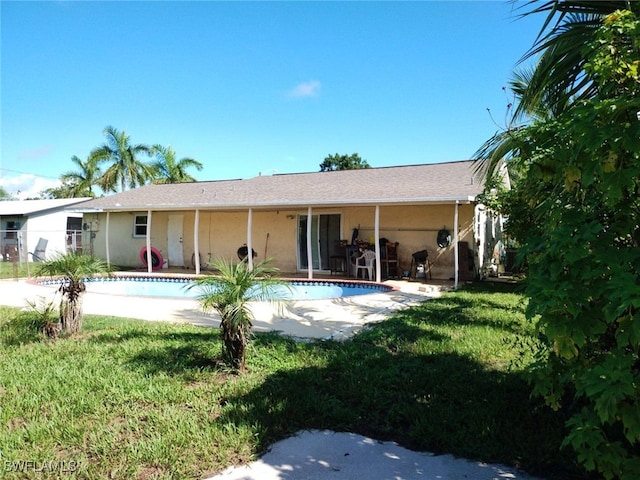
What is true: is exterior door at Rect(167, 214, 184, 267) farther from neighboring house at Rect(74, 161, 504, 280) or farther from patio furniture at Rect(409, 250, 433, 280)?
patio furniture at Rect(409, 250, 433, 280)

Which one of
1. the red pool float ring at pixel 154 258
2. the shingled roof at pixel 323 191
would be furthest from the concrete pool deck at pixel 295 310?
the red pool float ring at pixel 154 258

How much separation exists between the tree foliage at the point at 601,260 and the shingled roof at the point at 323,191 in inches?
347

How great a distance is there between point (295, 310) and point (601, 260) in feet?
24.3

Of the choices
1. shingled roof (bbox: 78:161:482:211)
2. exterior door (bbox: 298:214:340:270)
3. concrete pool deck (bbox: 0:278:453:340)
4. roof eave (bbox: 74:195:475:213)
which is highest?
shingled roof (bbox: 78:161:482:211)

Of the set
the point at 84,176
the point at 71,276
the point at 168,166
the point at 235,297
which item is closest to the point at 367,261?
the point at 71,276

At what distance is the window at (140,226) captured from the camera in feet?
62.8

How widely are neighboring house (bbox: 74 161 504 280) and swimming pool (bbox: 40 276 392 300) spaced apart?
44.7 inches

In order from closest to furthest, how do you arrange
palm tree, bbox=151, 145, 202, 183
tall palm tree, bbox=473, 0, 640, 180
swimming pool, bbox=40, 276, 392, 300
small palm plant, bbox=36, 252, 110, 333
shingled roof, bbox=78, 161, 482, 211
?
1. tall palm tree, bbox=473, 0, 640, 180
2. small palm plant, bbox=36, 252, 110, 333
3. swimming pool, bbox=40, 276, 392, 300
4. shingled roof, bbox=78, 161, 482, 211
5. palm tree, bbox=151, 145, 202, 183

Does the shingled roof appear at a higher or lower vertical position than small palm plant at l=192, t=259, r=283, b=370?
higher

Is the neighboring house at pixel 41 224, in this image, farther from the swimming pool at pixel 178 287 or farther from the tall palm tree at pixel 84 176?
the swimming pool at pixel 178 287

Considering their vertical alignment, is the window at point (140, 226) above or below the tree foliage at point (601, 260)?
above

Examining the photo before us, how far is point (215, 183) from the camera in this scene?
20953 mm

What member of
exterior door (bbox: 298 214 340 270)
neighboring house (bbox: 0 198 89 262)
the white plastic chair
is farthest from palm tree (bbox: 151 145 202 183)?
the white plastic chair

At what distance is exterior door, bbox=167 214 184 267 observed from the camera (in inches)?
729
